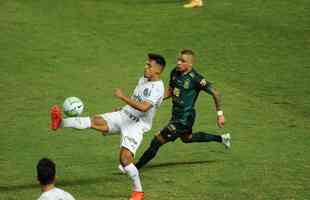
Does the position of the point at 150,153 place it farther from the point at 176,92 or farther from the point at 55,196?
the point at 55,196

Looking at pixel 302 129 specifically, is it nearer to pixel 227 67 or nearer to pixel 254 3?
pixel 227 67

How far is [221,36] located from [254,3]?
460cm

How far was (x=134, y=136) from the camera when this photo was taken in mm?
16922

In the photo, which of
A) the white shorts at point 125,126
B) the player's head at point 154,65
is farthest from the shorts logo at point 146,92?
the white shorts at point 125,126

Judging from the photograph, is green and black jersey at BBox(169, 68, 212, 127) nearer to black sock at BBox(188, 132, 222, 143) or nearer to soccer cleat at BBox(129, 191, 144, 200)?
black sock at BBox(188, 132, 222, 143)

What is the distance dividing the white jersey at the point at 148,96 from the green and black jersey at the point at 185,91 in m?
1.21

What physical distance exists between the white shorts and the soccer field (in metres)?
0.97

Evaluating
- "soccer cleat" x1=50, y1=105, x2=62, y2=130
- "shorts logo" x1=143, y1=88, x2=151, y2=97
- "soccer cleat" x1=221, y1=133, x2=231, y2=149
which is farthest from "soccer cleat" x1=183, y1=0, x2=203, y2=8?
"soccer cleat" x1=50, y1=105, x2=62, y2=130

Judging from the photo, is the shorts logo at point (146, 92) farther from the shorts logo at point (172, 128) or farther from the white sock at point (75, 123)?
the shorts logo at point (172, 128)

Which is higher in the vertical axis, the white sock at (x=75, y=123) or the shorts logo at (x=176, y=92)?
the shorts logo at (x=176, y=92)

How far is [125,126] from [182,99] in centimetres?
175

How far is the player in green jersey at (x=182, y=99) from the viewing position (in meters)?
18.4

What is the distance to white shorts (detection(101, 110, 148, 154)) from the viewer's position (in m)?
16.9

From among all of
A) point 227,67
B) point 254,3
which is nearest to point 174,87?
point 227,67
